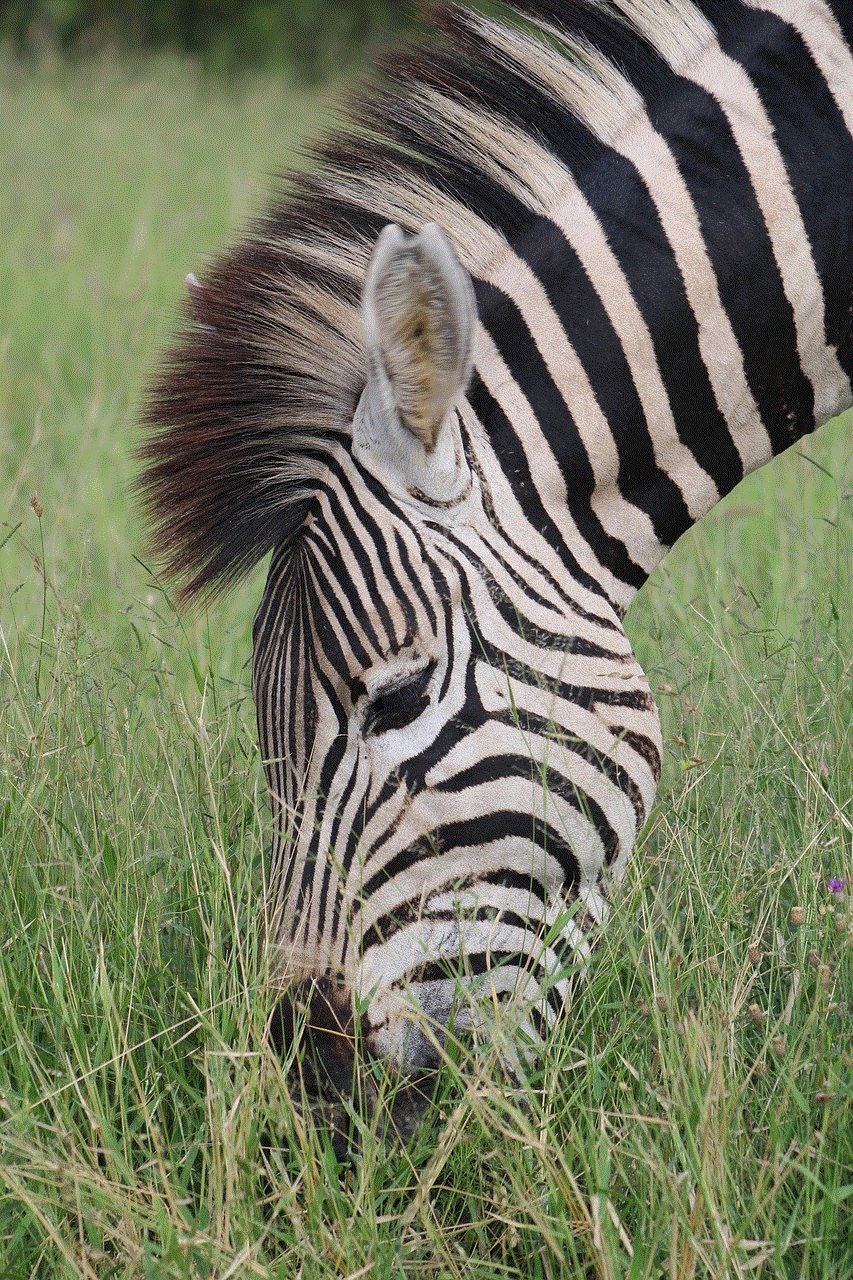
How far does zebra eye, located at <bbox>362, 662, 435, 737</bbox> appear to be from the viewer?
219 centimetres

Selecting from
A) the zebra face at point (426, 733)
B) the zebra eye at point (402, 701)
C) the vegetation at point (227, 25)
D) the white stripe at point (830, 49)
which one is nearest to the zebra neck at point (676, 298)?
the white stripe at point (830, 49)

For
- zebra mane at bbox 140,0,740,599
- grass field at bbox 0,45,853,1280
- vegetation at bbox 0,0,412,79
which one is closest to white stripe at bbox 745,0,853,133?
zebra mane at bbox 140,0,740,599

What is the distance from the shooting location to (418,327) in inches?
83.0

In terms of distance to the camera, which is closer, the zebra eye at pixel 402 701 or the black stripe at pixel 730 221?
the zebra eye at pixel 402 701

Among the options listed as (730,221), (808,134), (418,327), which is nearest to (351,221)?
(418,327)

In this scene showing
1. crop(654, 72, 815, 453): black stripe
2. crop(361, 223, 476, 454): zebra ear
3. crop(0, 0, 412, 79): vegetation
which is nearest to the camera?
crop(361, 223, 476, 454): zebra ear

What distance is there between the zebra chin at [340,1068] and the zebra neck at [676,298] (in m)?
0.86

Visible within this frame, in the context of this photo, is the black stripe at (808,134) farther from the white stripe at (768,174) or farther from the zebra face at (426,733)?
the zebra face at (426,733)

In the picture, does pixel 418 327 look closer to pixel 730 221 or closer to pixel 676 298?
pixel 676 298

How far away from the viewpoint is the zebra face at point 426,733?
2182 mm

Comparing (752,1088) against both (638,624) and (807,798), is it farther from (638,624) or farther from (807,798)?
(638,624)

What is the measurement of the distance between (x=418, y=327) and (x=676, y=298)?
0.57m

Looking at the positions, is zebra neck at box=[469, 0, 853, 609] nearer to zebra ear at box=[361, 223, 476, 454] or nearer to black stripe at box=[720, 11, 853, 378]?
black stripe at box=[720, 11, 853, 378]

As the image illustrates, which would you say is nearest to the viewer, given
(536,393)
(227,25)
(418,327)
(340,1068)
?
(418,327)
